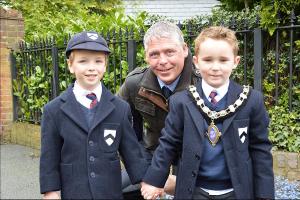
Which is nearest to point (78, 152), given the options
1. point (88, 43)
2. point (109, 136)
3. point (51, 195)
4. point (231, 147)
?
point (109, 136)

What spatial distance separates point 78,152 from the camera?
8.25ft

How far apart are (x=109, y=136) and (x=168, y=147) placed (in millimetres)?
377

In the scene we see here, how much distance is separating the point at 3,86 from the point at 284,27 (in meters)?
4.98

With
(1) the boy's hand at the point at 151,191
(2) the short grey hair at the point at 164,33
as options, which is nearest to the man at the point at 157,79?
(2) the short grey hair at the point at 164,33

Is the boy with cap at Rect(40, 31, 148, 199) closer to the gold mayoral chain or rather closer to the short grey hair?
the short grey hair

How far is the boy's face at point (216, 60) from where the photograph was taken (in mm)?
2334

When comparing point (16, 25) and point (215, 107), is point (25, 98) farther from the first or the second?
point (215, 107)

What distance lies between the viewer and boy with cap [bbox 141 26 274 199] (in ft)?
7.72

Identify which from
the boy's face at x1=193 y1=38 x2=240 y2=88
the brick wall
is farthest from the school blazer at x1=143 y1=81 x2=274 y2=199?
the brick wall

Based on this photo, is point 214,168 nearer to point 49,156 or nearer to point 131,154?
point 131,154

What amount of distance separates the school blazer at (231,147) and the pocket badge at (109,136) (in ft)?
1.02

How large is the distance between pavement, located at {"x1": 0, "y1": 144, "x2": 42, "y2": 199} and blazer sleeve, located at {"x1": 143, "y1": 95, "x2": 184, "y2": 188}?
2616 mm

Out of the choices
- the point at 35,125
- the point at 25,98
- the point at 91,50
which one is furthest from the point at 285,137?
the point at 25,98

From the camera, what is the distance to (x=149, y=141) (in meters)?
3.28
